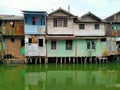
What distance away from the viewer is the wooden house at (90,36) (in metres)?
28.5

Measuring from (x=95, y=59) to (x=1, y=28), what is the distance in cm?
1058

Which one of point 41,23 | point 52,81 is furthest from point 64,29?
point 52,81

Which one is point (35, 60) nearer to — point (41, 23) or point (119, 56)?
point (41, 23)

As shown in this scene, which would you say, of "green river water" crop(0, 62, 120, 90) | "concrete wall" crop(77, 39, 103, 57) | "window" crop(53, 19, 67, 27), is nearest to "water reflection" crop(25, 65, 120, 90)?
"green river water" crop(0, 62, 120, 90)

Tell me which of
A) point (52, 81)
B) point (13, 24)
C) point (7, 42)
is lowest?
point (52, 81)

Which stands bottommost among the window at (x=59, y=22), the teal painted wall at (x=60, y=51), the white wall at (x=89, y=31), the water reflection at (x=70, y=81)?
the water reflection at (x=70, y=81)

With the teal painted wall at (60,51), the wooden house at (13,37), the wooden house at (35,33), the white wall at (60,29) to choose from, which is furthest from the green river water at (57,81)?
the white wall at (60,29)

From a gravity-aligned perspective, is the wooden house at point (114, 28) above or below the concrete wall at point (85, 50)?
above

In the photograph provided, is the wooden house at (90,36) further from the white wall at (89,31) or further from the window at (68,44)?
the window at (68,44)

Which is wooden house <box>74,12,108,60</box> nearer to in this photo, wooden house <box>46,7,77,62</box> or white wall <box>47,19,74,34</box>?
white wall <box>47,19,74,34</box>

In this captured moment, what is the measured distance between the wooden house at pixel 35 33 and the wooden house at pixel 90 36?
144 inches

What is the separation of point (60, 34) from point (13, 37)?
502cm

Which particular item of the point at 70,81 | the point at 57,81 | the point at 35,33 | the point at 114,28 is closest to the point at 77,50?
the point at 35,33

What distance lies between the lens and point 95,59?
28.6 metres
